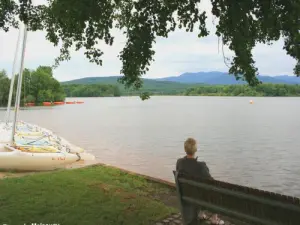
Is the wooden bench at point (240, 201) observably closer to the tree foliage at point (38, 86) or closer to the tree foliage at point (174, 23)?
the tree foliage at point (174, 23)

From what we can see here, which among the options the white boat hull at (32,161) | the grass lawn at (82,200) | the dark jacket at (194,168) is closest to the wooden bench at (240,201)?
the dark jacket at (194,168)

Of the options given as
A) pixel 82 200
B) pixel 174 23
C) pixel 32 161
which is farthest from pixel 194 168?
pixel 32 161

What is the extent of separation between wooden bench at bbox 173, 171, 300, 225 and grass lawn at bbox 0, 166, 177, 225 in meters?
1.73

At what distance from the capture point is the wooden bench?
12.0ft

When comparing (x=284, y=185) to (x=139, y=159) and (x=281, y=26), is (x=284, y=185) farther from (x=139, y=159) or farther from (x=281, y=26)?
(x=281, y=26)

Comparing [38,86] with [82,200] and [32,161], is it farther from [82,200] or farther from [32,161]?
[82,200]

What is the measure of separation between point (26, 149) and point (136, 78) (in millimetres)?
12649

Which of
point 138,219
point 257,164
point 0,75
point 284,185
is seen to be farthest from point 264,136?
point 0,75

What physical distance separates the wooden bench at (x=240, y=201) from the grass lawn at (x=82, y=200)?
5.67 feet

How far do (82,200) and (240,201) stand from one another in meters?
4.13

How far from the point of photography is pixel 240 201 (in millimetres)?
4164

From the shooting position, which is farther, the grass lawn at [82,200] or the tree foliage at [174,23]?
the grass lawn at [82,200]

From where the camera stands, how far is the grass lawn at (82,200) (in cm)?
622

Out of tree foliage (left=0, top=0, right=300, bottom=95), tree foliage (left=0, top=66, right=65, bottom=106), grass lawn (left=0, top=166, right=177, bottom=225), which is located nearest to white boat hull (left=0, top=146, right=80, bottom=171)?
grass lawn (left=0, top=166, right=177, bottom=225)
